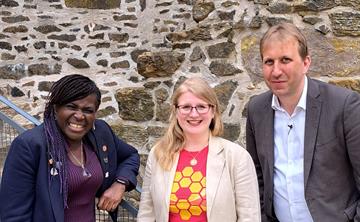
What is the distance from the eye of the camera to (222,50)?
12.8ft

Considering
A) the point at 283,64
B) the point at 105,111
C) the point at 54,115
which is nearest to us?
the point at 283,64

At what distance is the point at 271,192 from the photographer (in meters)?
2.43

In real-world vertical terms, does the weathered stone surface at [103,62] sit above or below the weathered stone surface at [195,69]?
below

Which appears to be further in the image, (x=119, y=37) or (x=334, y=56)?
(x=119, y=37)

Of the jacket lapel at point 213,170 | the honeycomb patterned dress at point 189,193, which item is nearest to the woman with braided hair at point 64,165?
the honeycomb patterned dress at point 189,193

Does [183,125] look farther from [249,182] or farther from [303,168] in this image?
[303,168]

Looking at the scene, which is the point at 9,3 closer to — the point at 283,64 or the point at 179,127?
the point at 179,127

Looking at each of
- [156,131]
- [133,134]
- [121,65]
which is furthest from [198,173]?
[121,65]

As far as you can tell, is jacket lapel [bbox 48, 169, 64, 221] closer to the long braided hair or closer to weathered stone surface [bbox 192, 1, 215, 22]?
the long braided hair

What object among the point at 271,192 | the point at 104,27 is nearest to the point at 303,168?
the point at 271,192

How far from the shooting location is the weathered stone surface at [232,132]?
12.8ft

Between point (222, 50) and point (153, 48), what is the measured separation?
1.79 m

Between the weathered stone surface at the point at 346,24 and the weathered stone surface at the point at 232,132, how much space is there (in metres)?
1.03

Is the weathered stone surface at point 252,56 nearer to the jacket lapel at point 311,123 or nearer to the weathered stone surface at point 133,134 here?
the weathered stone surface at point 133,134
